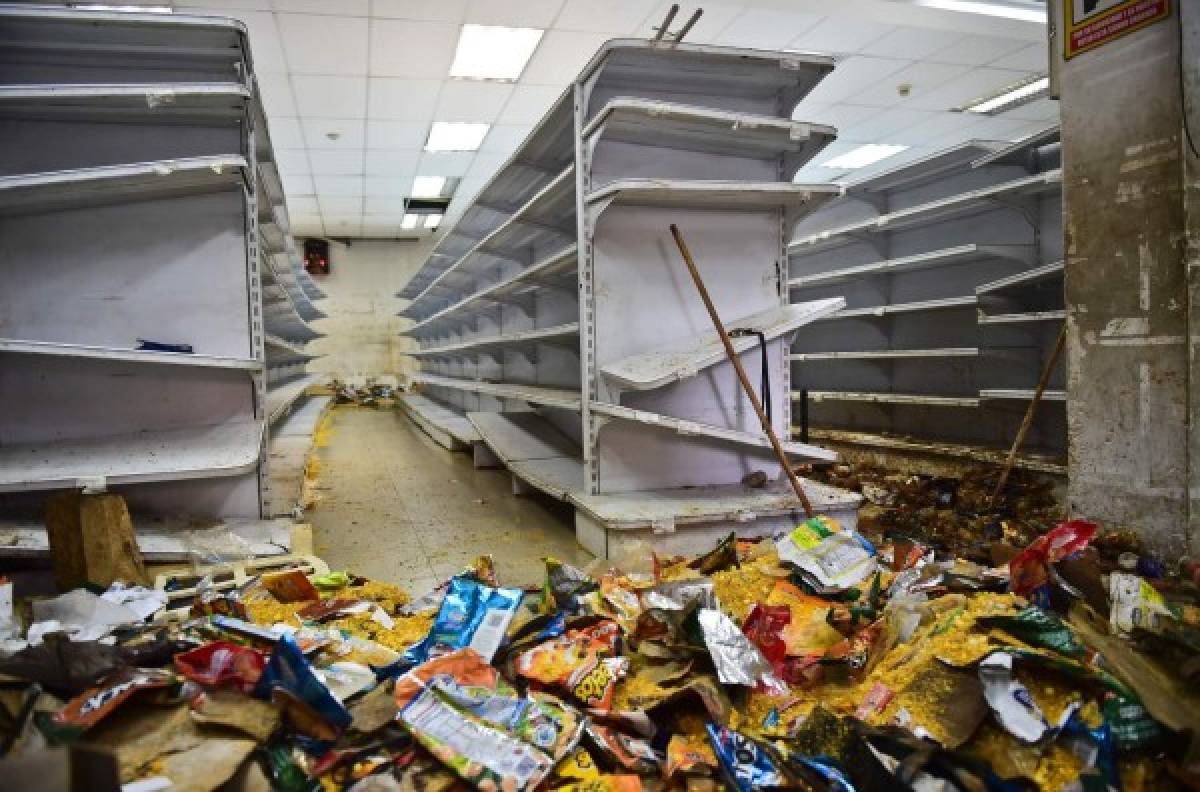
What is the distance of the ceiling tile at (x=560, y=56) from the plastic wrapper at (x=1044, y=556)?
14.7ft

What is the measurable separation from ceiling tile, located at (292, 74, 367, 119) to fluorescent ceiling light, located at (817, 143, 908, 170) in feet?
19.9

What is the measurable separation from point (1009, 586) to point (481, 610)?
164 cm

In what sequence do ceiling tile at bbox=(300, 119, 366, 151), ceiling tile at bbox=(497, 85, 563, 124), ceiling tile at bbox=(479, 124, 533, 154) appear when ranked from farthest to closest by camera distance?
ceiling tile at bbox=(479, 124, 533, 154), ceiling tile at bbox=(300, 119, 366, 151), ceiling tile at bbox=(497, 85, 563, 124)

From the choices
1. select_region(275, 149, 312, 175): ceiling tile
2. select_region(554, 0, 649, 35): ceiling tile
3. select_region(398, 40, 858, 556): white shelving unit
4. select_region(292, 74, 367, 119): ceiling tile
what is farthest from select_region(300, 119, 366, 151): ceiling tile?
select_region(398, 40, 858, 556): white shelving unit

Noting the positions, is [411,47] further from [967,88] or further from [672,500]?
[967,88]

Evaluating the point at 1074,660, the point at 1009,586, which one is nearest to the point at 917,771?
the point at 1074,660

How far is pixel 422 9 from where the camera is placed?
184 inches

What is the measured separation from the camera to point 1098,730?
1.28 m

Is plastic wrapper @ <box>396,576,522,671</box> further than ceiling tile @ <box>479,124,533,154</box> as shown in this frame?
No

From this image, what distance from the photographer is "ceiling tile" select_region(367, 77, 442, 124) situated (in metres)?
5.96

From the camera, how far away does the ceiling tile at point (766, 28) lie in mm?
4973

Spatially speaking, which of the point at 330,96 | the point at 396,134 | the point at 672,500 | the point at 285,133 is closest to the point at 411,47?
the point at 330,96

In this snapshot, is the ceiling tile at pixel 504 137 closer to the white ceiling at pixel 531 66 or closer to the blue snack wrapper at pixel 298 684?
the white ceiling at pixel 531 66

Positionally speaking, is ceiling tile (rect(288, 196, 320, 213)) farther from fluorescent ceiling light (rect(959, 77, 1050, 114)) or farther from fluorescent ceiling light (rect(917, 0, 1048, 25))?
fluorescent ceiling light (rect(959, 77, 1050, 114))
